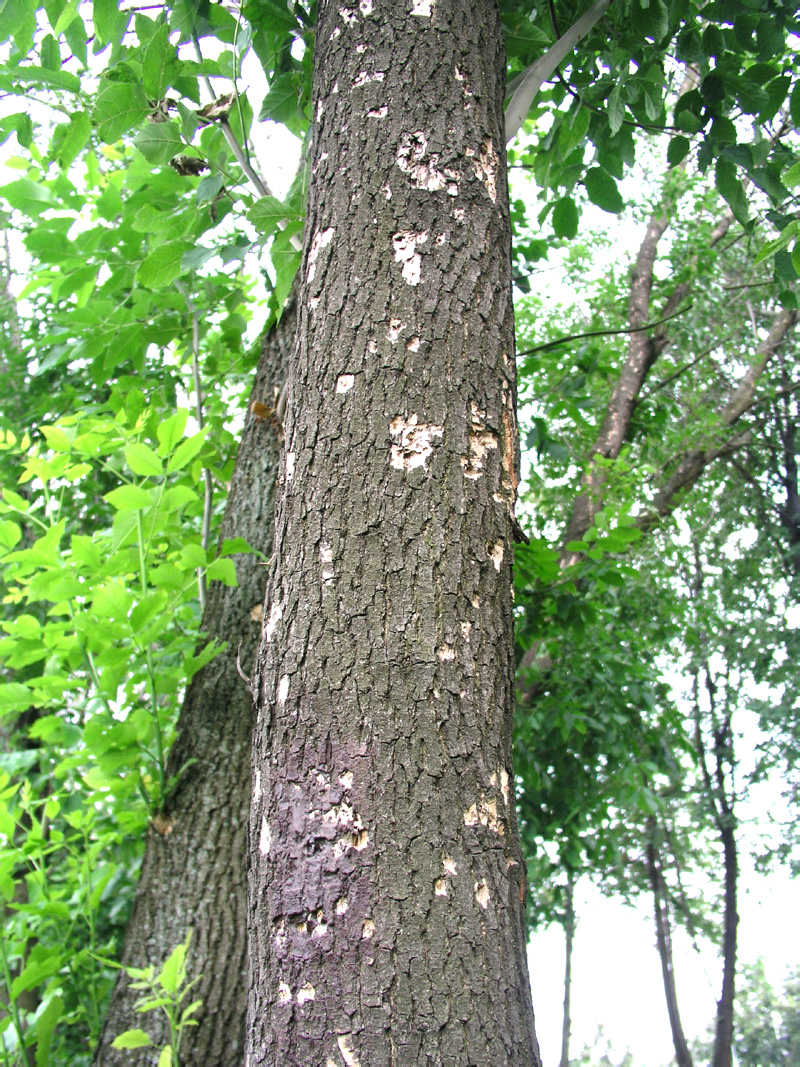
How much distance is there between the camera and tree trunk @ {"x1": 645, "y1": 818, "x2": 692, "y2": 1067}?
13.2m

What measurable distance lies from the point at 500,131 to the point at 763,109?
0.99 m

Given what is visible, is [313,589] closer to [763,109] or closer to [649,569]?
[763,109]

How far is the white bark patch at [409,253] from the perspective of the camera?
112 cm

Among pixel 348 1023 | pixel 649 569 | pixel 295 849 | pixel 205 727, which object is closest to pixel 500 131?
pixel 295 849

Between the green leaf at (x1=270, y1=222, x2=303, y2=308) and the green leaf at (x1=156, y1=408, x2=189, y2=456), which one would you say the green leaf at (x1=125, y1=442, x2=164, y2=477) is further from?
the green leaf at (x1=270, y1=222, x2=303, y2=308)

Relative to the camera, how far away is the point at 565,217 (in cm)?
221

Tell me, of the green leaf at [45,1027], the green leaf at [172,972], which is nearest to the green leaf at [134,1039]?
the green leaf at [172,972]

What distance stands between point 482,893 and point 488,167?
3.64 ft

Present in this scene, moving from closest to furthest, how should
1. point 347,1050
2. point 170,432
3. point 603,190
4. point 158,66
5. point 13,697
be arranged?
point 347,1050 → point 158,66 → point 170,432 → point 13,697 → point 603,190

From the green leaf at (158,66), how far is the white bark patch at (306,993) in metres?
1.79

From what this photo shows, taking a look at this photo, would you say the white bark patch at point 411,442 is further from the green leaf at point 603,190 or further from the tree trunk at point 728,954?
the tree trunk at point 728,954

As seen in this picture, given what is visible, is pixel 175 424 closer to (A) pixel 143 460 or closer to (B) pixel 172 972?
(A) pixel 143 460

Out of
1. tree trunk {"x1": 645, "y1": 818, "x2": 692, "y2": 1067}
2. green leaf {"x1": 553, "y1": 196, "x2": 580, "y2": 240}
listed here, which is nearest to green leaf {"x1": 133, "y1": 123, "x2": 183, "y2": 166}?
green leaf {"x1": 553, "y1": 196, "x2": 580, "y2": 240}

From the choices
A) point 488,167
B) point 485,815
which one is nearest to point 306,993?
point 485,815
